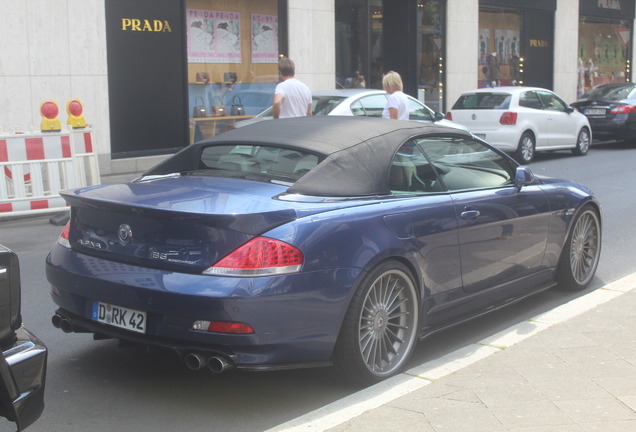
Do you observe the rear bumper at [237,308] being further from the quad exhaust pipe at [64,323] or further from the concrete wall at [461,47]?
the concrete wall at [461,47]

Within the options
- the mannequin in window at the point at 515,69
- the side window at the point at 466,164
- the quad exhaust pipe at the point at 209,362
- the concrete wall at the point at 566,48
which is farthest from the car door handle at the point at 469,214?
the concrete wall at the point at 566,48

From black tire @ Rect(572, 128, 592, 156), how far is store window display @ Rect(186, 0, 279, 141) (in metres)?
7.21

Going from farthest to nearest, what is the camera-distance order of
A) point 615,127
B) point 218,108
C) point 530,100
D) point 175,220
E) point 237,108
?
point 615,127, point 530,100, point 237,108, point 218,108, point 175,220

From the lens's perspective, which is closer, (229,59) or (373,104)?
(373,104)

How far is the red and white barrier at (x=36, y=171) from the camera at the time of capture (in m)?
9.70

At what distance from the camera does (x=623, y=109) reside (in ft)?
66.2

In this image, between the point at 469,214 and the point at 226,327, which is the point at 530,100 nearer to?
the point at 469,214

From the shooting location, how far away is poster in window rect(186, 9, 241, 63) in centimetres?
1539

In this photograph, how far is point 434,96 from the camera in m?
22.5

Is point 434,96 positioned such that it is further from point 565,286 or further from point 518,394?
point 518,394

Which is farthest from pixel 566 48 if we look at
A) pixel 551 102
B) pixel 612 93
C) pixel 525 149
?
pixel 525 149

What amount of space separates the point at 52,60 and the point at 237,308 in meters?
10.3

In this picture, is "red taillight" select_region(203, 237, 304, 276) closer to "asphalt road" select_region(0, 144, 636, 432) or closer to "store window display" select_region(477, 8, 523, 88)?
"asphalt road" select_region(0, 144, 636, 432)

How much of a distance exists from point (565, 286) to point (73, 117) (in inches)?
270
